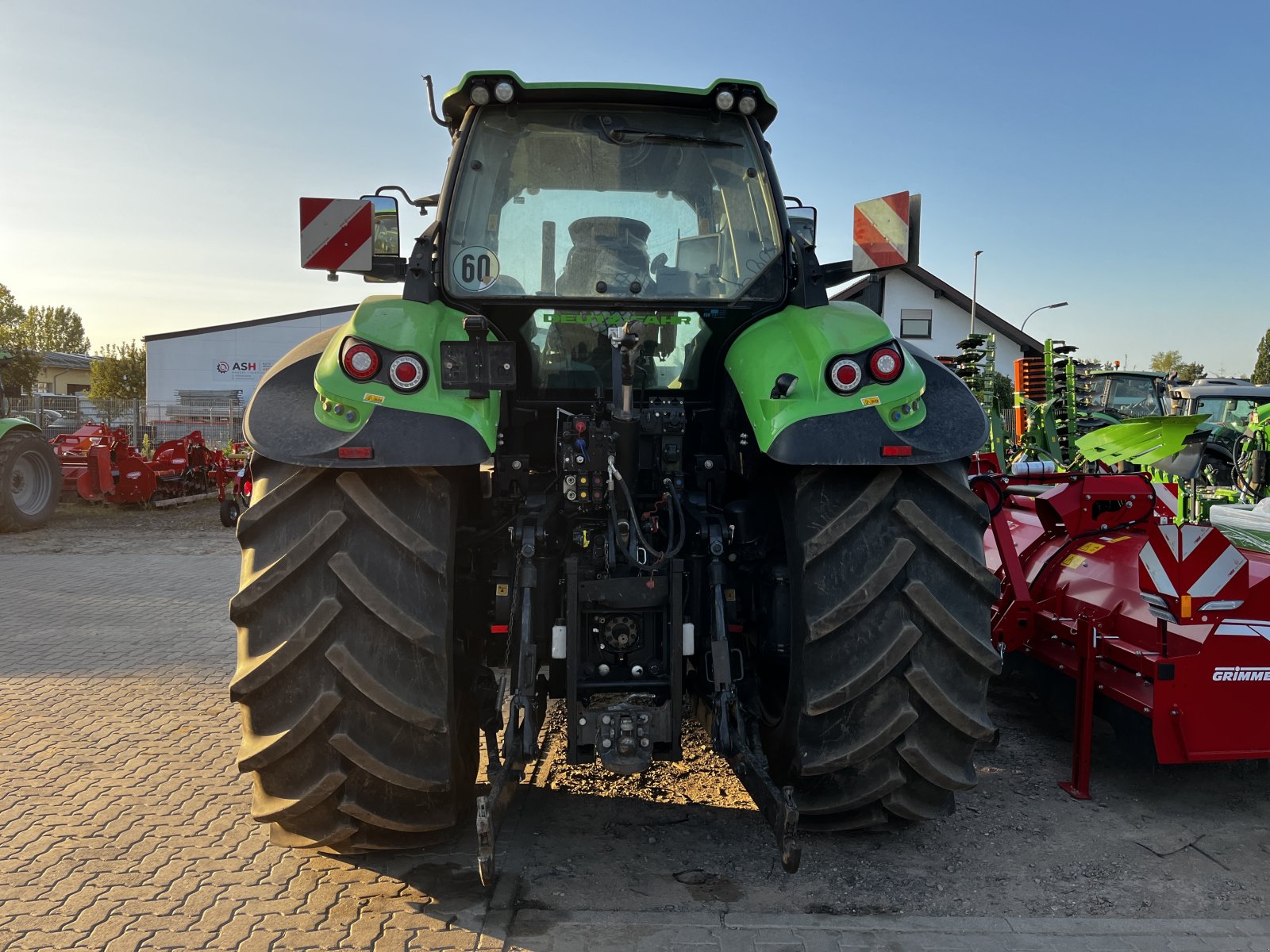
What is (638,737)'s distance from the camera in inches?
113

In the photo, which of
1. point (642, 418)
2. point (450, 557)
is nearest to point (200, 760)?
point (450, 557)

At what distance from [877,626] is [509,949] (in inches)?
57.4

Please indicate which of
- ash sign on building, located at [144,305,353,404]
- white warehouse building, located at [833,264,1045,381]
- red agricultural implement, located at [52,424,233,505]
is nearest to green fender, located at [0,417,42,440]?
red agricultural implement, located at [52,424,233,505]

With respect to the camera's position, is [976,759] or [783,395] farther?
[976,759]

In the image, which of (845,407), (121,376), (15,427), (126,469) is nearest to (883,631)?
(845,407)

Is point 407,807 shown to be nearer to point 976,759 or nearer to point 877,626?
point 877,626

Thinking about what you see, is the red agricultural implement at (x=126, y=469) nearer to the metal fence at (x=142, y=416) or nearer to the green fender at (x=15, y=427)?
the green fender at (x=15, y=427)

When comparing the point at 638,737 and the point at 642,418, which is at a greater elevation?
the point at 642,418

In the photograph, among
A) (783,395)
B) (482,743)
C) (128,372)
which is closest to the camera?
(783,395)

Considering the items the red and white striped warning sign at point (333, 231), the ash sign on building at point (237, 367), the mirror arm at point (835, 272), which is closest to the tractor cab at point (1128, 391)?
the mirror arm at point (835, 272)

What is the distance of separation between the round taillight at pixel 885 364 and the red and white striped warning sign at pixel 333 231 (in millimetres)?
1856

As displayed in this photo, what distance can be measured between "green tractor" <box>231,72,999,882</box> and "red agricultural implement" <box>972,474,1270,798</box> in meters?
1.11

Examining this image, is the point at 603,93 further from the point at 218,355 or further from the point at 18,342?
the point at 18,342

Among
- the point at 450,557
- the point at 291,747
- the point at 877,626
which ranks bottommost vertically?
the point at 291,747
